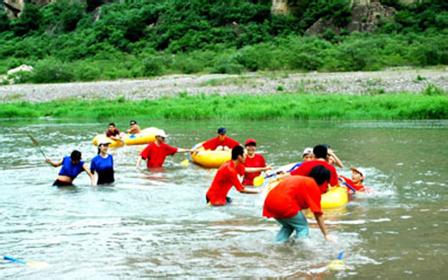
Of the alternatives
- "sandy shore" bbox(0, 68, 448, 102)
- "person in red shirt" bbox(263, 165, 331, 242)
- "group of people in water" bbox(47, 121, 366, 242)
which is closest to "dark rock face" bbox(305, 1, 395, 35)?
"sandy shore" bbox(0, 68, 448, 102)

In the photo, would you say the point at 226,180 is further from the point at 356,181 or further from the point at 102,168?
the point at 102,168

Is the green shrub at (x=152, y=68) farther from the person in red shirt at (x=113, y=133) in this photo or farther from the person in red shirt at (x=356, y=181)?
the person in red shirt at (x=356, y=181)

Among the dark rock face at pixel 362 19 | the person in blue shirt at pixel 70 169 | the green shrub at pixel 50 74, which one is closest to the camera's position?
the person in blue shirt at pixel 70 169

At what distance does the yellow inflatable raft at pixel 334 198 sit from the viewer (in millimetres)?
9616

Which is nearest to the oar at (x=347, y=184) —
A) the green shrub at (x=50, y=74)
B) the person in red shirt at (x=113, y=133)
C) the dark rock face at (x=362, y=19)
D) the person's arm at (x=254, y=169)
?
the person's arm at (x=254, y=169)

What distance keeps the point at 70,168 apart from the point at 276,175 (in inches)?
136

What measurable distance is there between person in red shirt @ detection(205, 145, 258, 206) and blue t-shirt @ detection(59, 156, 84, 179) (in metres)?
2.65

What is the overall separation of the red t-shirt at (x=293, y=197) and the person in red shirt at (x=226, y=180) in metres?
1.60

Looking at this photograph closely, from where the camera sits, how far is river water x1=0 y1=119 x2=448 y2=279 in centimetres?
687

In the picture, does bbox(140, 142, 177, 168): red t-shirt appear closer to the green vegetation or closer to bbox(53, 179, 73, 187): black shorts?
bbox(53, 179, 73, 187): black shorts

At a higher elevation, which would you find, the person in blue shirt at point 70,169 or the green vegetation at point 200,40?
the green vegetation at point 200,40

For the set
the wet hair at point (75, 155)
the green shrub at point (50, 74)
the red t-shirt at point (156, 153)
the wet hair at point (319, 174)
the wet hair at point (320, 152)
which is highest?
the green shrub at point (50, 74)

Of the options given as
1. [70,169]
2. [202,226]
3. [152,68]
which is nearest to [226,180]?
[202,226]

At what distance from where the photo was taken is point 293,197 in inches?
277
